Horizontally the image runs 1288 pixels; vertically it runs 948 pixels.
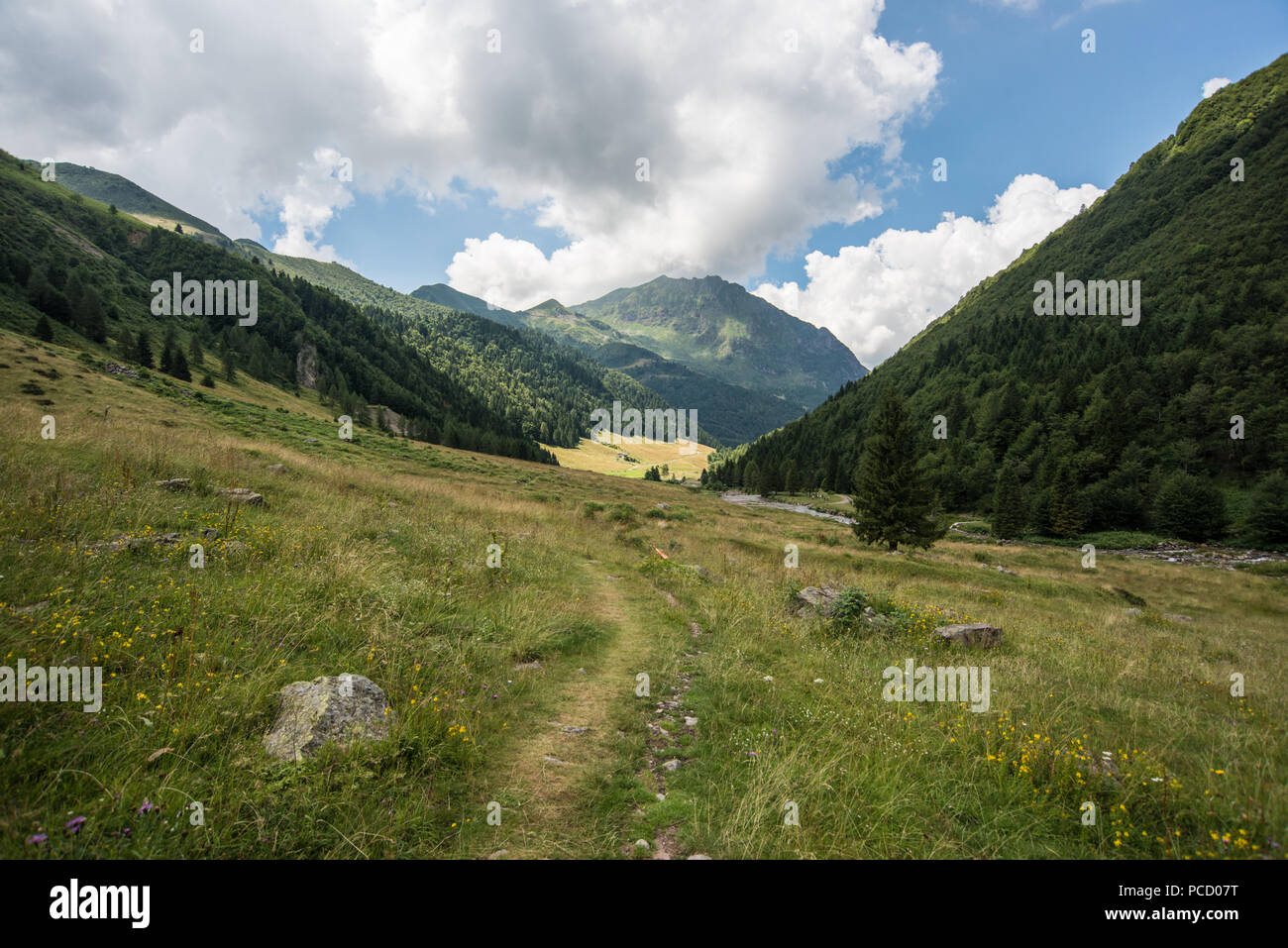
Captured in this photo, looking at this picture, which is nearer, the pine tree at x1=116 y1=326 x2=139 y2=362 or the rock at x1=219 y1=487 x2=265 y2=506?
the rock at x1=219 y1=487 x2=265 y2=506

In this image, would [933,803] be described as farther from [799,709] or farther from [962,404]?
[962,404]

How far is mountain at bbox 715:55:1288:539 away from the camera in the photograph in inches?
2943

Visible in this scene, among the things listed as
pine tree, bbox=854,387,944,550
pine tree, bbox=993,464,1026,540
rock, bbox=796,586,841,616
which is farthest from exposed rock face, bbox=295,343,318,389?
pine tree, bbox=993,464,1026,540

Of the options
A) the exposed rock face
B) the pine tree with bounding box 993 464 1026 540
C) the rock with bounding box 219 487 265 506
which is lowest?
the pine tree with bounding box 993 464 1026 540

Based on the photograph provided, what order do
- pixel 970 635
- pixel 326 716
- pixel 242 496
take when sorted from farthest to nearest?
pixel 242 496 → pixel 970 635 → pixel 326 716

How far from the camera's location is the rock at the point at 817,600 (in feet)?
38.4

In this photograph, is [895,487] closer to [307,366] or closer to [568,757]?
[568,757]

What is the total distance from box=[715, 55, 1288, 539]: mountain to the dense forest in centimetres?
10086

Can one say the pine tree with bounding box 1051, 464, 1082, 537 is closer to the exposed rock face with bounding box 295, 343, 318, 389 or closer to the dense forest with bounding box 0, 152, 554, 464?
the dense forest with bounding box 0, 152, 554, 464

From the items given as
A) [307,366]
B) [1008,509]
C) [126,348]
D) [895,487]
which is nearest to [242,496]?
[895,487]

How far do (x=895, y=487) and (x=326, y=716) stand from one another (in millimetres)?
36883

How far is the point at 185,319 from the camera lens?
116375 mm

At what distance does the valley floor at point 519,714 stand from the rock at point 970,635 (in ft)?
1.01

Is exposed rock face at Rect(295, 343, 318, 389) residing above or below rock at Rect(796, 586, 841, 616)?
above
